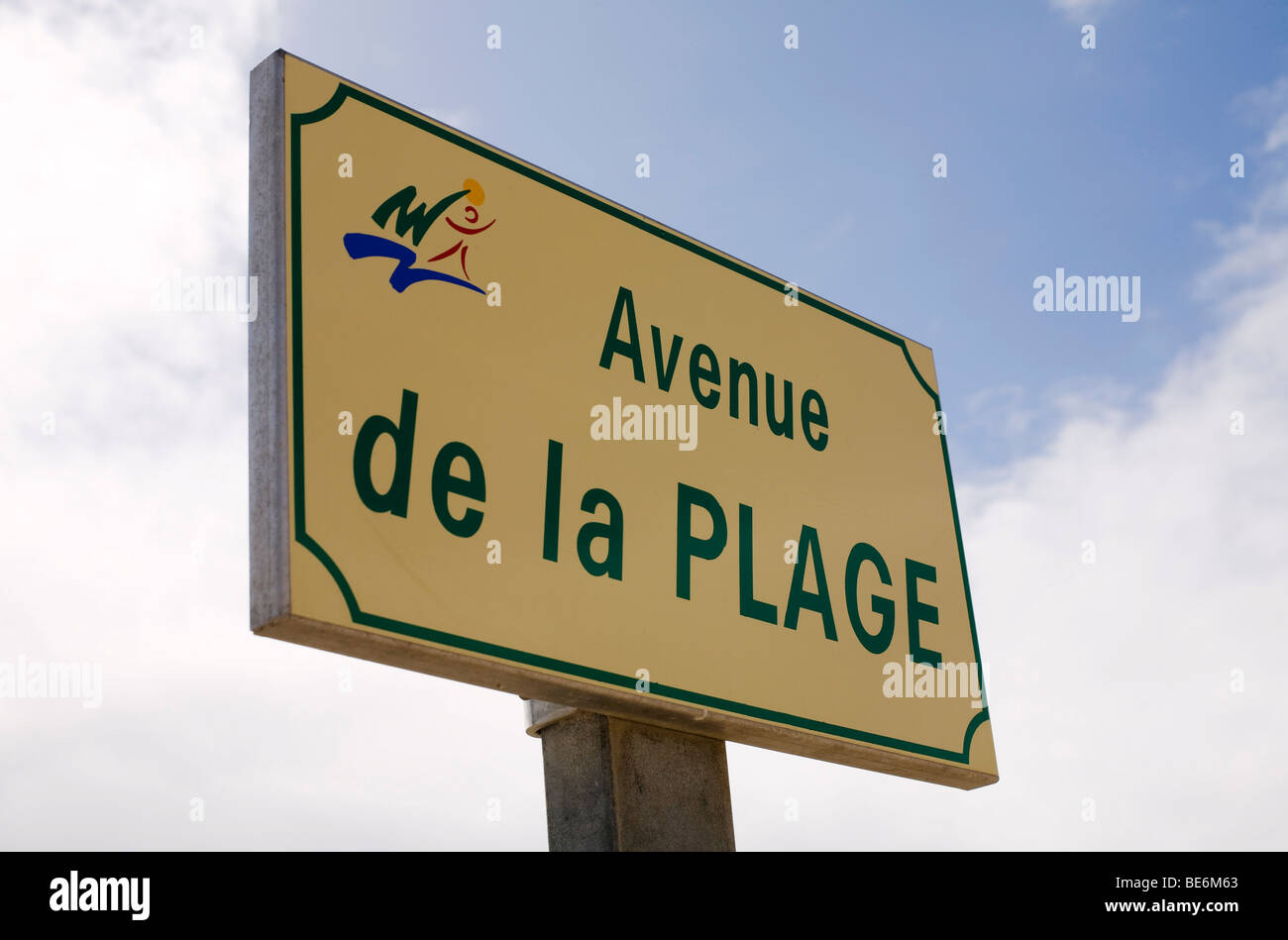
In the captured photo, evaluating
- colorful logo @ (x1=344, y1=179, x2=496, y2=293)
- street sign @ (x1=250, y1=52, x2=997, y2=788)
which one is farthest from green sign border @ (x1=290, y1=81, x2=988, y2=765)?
colorful logo @ (x1=344, y1=179, x2=496, y2=293)

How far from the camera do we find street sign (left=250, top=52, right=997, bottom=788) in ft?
11.6

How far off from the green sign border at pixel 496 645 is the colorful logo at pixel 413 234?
0.19 meters

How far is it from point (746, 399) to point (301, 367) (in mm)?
1650

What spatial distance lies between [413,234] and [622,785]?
5.21 feet

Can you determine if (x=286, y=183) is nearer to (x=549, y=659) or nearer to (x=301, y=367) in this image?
(x=301, y=367)

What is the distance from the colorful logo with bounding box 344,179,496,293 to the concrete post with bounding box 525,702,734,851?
1.23m

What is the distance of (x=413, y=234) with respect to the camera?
13.2ft

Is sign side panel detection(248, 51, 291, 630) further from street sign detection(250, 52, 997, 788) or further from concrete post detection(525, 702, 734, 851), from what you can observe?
concrete post detection(525, 702, 734, 851)

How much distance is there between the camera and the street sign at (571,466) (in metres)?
3.53
